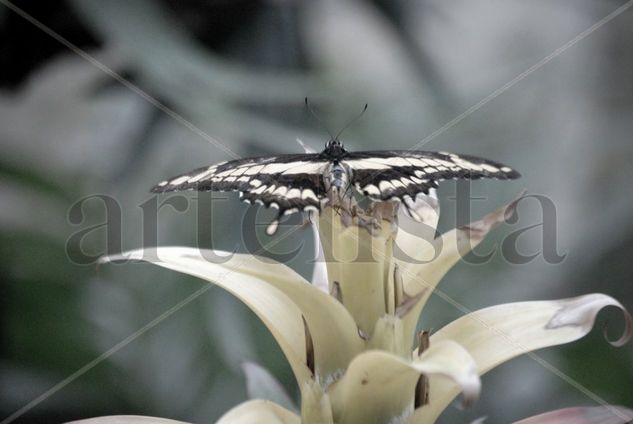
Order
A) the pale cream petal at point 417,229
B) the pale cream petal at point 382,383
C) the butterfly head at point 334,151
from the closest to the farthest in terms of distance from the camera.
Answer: the pale cream petal at point 382,383 → the pale cream petal at point 417,229 → the butterfly head at point 334,151

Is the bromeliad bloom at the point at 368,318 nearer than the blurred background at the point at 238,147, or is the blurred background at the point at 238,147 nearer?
the bromeliad bloom at the point at 368,318

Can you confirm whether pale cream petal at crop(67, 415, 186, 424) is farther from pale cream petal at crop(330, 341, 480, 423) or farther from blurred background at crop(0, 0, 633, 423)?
blurred background at crop(0, 0, 633, 423)

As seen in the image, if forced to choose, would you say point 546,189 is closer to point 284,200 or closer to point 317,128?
point 317,128

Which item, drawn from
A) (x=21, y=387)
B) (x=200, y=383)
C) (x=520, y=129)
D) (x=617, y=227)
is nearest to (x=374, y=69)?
(x=520, y=129)

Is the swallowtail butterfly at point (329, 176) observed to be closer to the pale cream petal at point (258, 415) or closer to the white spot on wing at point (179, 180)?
the white spot on wing at point (179, 180)

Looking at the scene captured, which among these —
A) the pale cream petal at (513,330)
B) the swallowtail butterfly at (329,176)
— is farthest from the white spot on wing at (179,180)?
the pale cream petal at (513,330)

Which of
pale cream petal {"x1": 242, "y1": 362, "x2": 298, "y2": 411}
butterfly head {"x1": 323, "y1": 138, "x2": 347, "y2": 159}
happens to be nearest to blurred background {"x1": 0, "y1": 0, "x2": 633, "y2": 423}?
pale cream petal {"x1": 242, "y1": 362, "x2": 298, "y2": 411}

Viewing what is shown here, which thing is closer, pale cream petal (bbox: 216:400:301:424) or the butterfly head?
pale cream petal (bbox: 216:400:301:424)
